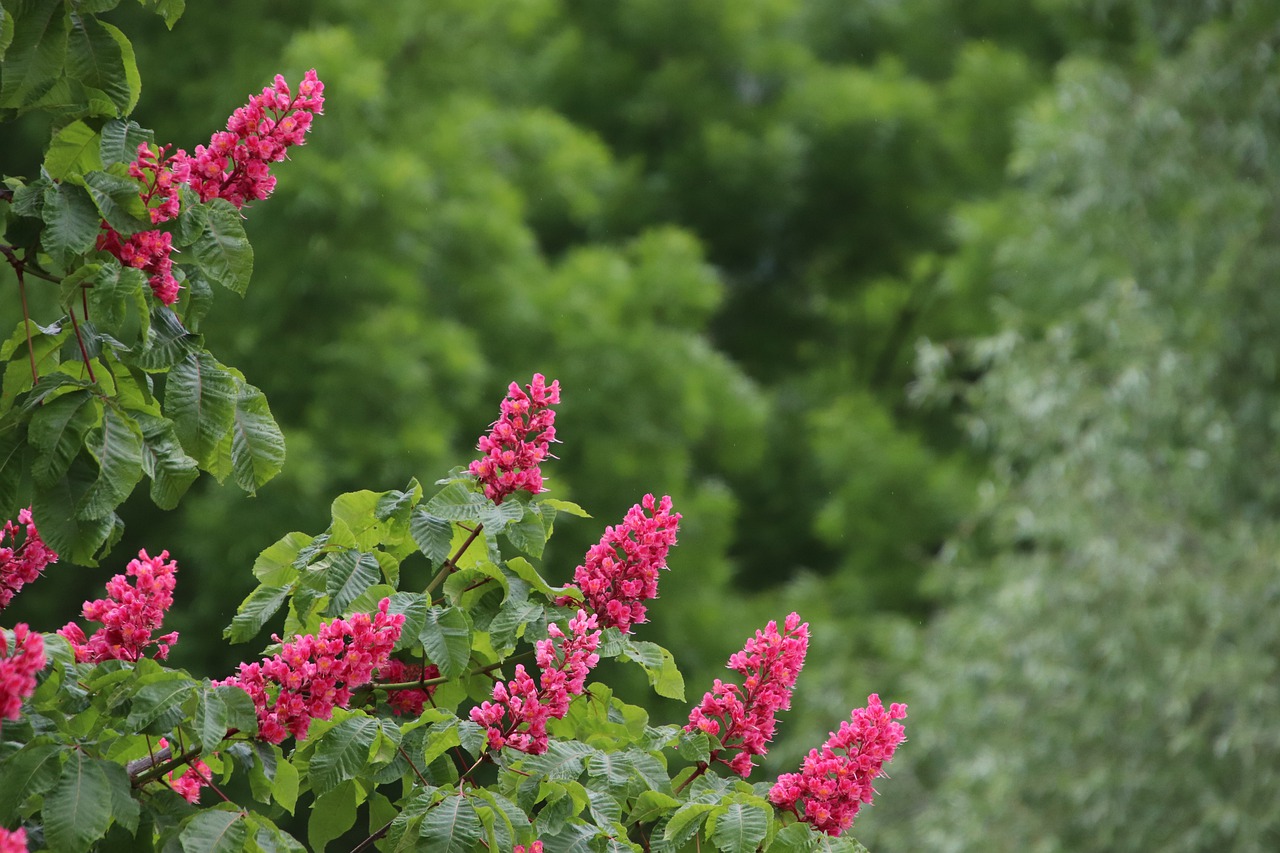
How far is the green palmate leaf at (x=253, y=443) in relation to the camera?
1828 millimetres

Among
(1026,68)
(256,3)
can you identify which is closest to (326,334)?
(256,3)

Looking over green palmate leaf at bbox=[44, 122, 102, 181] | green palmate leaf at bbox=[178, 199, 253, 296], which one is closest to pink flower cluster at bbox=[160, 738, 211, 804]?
green palmate leaf at bbox=[178, 199, 253, 296]

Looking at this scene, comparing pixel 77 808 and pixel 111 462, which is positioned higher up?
pixel 111 462

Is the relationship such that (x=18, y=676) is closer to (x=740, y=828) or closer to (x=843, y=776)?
(x=740, y=828)

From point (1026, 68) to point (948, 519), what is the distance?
4.31 m

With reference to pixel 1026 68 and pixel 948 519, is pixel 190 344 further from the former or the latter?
pixel 1026 68

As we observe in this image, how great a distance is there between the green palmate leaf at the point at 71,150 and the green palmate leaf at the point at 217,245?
0.12 meters

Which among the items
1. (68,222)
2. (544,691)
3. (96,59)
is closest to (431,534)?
(544,691)

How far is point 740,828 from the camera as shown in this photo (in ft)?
5.98

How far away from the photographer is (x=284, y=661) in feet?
5.81

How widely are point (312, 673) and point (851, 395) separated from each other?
37.3 ft

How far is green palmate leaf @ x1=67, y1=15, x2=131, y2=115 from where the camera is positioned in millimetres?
→ 1747

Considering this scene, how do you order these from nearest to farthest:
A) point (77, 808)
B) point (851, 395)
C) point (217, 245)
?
point (77, 808) → point (217, 245) → point (851, 395)

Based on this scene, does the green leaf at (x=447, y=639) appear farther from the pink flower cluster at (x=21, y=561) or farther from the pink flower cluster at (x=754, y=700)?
the pink flower cluster at (x=21, y=561)
